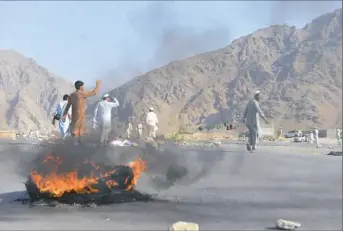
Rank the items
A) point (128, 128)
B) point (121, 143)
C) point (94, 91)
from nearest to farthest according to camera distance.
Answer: point (94, 91) < point (121, 143) < point (128, 128)

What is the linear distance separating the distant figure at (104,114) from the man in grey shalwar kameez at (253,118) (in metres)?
3.21

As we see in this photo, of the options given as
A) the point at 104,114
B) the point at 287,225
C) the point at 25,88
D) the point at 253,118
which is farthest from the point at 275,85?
the point at 287,225

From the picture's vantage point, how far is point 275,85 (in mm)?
130500

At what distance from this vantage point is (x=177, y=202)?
12578 millimetres

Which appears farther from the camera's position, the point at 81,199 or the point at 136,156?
the point at 136,156

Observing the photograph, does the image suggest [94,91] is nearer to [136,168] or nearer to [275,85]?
[136,168]

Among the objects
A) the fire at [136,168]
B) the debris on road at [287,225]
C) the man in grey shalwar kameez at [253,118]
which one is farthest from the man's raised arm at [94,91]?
the debris on road at [287,225]

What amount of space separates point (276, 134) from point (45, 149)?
189 ft

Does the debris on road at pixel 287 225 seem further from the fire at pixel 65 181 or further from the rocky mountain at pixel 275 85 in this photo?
the fire at pixel 65 181

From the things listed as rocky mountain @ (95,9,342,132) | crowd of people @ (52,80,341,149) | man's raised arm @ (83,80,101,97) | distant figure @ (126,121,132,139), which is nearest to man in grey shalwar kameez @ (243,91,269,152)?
crowd of people @ (52,80,341,149)

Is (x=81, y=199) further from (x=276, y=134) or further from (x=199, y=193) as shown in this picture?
(x=276, y=134)

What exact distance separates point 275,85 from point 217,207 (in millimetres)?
120969

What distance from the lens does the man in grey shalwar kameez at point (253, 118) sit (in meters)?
11.3

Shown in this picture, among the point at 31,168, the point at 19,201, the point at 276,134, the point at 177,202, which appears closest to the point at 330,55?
the point at 177,202
